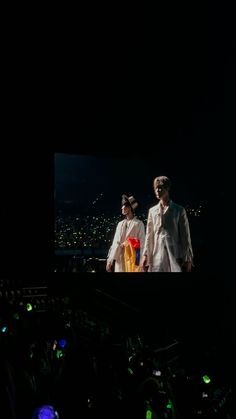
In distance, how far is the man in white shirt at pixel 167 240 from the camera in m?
7.22

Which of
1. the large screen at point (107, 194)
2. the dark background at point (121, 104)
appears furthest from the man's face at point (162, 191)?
the large screen at point (107, 194)

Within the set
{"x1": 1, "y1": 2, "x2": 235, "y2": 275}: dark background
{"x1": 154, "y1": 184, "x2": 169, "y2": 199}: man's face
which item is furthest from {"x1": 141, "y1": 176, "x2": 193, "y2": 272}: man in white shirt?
{"x1": 1, "y1": 2, "x2": 235, "y2": 275}: dark background

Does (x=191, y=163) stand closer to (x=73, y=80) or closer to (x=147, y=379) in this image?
(x=73, y=80)

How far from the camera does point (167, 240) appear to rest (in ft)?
23.7

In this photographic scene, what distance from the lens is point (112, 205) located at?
9633 mm

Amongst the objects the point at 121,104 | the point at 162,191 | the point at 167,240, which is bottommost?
the point at 167,240

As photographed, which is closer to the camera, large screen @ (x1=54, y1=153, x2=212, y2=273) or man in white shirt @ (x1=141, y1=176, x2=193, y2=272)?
man in white shirt @ (x1=141, y1=176, x2=193, y2=272)

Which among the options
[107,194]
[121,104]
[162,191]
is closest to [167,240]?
[162,191]

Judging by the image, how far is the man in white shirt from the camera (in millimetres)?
7219

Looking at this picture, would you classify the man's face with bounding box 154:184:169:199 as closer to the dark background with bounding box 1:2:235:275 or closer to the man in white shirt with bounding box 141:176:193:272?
the man in white shirt with bounding box 141:176:193:272

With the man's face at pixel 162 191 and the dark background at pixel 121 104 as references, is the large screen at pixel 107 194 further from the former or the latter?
the man's face at pixel 162 191

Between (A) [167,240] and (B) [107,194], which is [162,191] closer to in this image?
(A) [167,240]

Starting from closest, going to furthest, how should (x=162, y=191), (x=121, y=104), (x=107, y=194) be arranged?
(x=162, y=191) < (x=121, y=104) < (x=107, y=194)

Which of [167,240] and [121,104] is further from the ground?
[121,104]
